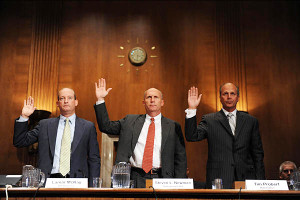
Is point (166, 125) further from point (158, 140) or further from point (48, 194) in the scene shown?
point (48, 194)

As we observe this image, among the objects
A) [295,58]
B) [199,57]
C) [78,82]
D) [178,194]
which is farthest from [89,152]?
[295,58]

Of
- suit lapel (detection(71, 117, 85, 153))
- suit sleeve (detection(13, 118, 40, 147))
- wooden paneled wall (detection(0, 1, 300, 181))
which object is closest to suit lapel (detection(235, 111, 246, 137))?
suit lapel (detection(71, 117, 85, 153))

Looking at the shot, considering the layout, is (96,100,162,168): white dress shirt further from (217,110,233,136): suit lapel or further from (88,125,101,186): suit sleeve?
(217,110,233,136): suit lapel

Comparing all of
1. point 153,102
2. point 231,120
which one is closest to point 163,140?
point 153,102

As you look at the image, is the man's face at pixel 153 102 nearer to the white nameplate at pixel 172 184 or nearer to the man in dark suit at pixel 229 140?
the man in dark suit at pixel 229 140

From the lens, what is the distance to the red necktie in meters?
2.69

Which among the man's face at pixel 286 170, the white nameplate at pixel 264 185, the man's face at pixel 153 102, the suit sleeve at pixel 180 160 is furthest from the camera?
the man's face at pixel 286 170

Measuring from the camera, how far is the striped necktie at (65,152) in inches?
107

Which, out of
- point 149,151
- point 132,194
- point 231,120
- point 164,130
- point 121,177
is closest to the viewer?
point 132,194

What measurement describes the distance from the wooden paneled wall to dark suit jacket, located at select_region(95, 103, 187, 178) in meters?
2.03

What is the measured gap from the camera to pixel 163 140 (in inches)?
111

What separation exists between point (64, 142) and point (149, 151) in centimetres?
72

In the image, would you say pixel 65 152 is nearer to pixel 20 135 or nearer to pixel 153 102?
pixel 20 135

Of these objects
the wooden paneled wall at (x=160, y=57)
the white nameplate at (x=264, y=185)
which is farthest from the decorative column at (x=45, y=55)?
the white nameplate at (x=264, y=185)
